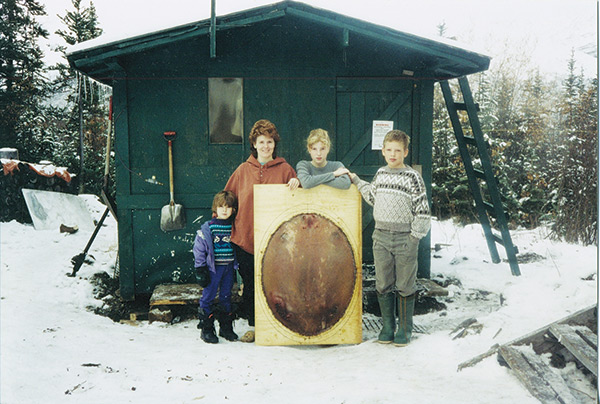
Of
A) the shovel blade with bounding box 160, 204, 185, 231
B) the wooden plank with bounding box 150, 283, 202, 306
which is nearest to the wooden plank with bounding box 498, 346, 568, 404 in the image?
the wooden plank with bounding box 150, 283, 202, 306

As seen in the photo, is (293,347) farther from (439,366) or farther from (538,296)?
(538,296)

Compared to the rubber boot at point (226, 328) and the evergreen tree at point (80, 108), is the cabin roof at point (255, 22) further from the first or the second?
the rubber boot at point (226, 328)

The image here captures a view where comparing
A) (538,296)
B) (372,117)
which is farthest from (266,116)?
(538,296)

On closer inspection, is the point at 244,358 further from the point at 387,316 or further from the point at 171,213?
the point at 171,213

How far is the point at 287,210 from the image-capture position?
152 inches

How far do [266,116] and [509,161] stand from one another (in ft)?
26.7

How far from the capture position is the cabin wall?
199 inches

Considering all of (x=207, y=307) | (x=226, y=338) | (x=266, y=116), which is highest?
(x=266, y=116)

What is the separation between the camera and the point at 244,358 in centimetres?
362

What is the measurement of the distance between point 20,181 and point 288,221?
5408 millimetres

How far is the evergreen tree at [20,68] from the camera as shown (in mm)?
4007

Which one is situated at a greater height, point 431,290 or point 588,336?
point 588,336

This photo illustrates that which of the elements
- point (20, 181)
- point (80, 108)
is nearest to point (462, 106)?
point (80, 108)

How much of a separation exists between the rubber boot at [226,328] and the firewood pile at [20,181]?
164 inches
